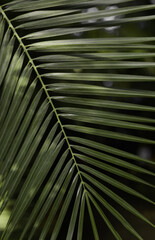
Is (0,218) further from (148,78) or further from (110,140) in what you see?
(148,78)

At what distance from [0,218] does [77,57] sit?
1.91 feet

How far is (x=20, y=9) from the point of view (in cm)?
60

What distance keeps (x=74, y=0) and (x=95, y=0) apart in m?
0.05

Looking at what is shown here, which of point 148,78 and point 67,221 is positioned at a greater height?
point 148,78

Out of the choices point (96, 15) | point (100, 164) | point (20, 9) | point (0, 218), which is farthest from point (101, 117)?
point (0, 218)

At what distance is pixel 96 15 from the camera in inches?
20.8

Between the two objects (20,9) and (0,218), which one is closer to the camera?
(20,9)

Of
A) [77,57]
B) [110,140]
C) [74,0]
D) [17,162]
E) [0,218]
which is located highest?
[74,0]

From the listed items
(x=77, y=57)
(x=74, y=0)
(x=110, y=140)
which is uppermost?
(x=74, y=0)

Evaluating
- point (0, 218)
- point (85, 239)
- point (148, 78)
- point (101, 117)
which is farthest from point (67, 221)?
point (148, 78)

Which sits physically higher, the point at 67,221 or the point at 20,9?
the point at 20,9

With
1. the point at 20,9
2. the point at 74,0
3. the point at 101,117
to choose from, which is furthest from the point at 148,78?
Answer: the point at 20,9

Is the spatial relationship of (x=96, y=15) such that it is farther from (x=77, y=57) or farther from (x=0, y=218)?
(x=0, y=218)

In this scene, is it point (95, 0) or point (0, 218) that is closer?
point (95, 0)
